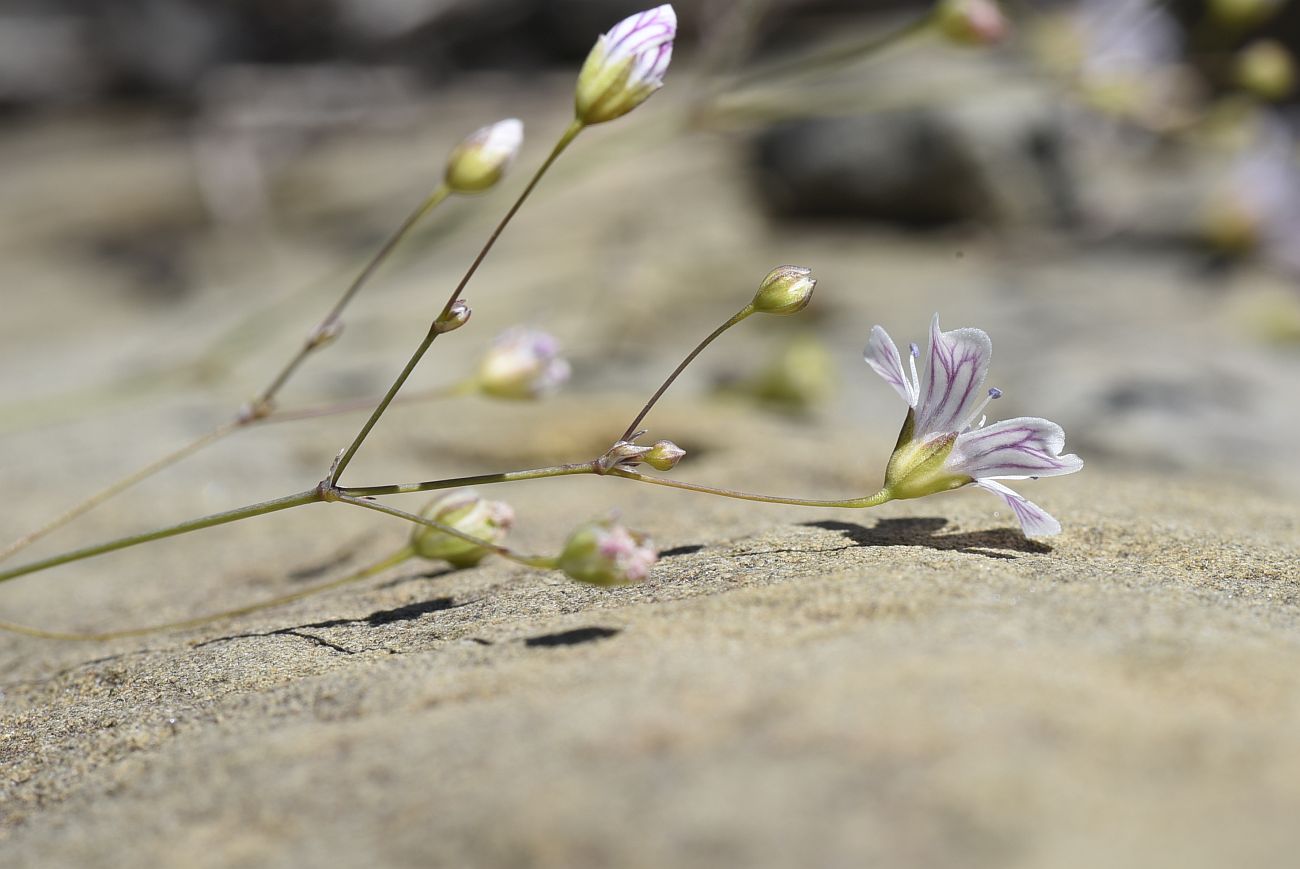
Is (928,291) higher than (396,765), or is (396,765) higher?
(928,291)

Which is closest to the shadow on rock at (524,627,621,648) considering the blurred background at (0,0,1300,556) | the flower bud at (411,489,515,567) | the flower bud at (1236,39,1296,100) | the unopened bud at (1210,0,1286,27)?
the flower bud at (411,489,515,567)

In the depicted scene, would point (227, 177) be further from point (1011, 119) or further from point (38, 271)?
point (1011, 119)

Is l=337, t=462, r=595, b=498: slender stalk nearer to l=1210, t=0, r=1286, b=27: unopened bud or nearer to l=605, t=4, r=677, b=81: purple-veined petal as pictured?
l=605, t=4, r=677, b=81: purple-veined petal

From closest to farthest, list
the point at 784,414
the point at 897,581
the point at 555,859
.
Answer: the point at 555,859, the point at 897,581, the point at 784,414

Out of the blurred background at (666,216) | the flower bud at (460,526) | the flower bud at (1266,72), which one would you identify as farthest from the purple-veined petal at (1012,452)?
the flower bud at (1266,72)

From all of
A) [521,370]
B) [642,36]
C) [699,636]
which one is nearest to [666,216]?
[521,370]

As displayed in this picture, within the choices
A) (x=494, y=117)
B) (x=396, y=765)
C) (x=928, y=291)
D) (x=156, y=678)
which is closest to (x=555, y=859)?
(x=396, y=765)

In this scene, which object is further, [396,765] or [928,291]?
[928,291]
